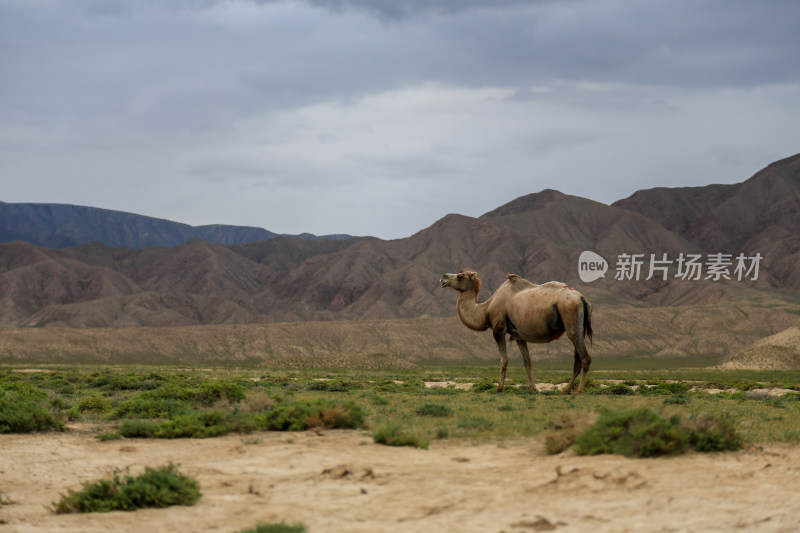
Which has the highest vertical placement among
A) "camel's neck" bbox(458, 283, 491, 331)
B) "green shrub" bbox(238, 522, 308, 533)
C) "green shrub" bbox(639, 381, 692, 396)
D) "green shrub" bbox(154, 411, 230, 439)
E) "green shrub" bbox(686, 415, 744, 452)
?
"camel's neck" bbox(458, 283, 491, 331)

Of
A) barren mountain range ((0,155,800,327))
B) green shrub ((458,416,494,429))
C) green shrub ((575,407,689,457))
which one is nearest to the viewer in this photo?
green shrub ((575,407,689,457))

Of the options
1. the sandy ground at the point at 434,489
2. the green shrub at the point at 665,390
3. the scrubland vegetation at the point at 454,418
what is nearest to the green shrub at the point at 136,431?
the scrubland vegetation at the point at 454,418

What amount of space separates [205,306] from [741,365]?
131 meters

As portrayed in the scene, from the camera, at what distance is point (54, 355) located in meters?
84.1

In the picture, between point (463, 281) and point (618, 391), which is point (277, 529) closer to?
point (463, 281)

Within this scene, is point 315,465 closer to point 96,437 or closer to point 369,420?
point 369,420

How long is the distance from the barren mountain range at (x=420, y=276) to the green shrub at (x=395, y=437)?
13300 cm

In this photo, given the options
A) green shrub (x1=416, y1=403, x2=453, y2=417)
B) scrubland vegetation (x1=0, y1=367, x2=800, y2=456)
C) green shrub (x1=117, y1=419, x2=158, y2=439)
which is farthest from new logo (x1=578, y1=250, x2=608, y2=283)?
green shrub (x1=117, y1=419, x2=158, y2=439)

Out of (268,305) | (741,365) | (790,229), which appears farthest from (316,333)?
(790,229)

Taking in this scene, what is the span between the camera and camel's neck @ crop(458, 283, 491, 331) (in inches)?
Result: 964

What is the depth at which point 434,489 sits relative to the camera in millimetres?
9602

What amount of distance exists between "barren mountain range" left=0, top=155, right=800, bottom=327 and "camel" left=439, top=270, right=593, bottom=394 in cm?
12113

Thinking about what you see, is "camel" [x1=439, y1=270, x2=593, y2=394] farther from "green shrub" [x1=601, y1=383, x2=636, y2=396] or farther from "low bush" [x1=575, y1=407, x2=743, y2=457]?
"low bush" [x1=575, y1=407, x2=743, y2=457]

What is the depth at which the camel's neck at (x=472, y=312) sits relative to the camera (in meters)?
24.5
